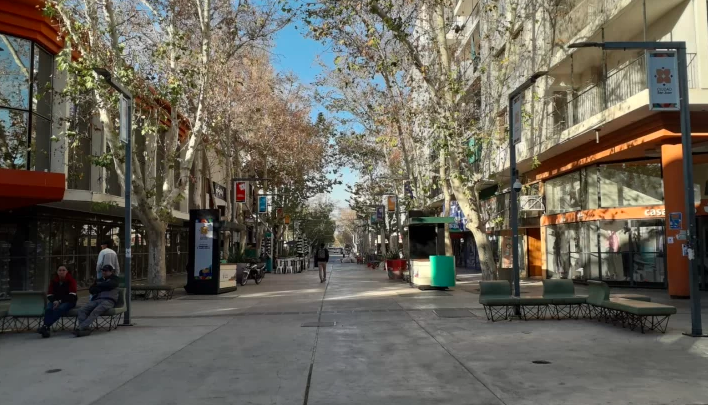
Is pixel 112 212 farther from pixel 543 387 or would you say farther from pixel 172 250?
pixel 543 387

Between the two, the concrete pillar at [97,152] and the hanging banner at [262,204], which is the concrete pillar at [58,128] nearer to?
the concrete pillar at [97,152]

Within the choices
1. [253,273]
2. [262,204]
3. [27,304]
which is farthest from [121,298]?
[262,204]

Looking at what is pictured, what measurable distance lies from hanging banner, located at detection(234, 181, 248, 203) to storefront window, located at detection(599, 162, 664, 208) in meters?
19.2

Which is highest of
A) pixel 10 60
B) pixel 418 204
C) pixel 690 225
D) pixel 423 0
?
pixel 423 0

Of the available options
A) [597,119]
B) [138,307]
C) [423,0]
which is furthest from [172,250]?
[597,119]

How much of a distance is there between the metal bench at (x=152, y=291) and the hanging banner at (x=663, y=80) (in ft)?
46.9

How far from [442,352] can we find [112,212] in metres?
19.5

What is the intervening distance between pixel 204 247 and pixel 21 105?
23.6 feet

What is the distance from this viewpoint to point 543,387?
6504 millimetres

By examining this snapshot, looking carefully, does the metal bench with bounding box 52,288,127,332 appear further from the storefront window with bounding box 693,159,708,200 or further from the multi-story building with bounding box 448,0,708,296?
the storefront window with bounding box 693,159,708,200

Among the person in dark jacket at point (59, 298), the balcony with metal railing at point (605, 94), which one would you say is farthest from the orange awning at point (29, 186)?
the balcony with metal railing at point (605, 94)

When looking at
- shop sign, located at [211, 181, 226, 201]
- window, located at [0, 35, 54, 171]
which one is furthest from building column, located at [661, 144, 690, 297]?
shop sign, located at [211, 181, 226, 201]

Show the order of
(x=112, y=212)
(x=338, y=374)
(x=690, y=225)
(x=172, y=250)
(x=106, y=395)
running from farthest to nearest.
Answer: (x=172, y=250)
(x=112, y=212)
(x=690, y=225)
(x=338, y=374)
(x=106, y=395)

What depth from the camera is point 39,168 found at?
1777 cm
